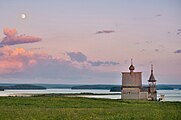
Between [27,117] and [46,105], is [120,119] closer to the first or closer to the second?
[27,117]

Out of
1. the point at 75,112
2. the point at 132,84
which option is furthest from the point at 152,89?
the point at 75,112

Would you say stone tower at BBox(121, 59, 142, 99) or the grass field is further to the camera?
stone tower at BBox(121, 59, 142, 99)

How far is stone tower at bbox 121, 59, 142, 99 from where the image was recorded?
102062mm

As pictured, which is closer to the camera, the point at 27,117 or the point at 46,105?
the point at 27,117

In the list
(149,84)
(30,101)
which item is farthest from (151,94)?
(30,101)

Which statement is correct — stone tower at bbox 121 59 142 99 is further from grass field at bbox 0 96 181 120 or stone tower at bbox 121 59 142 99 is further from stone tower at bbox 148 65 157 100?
grass field at bbox 0 96 181 120

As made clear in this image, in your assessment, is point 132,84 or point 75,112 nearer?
point 75,112

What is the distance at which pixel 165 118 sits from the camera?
117ft

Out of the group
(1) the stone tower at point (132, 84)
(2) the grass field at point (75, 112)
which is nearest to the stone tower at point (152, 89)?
(1) the stone tower at point (132, 84)

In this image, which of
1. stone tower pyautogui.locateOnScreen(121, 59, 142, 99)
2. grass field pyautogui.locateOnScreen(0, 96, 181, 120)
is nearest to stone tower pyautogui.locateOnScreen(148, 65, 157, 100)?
stone tower pyautogui.locateOnScreen(121, 59, 142, 99)

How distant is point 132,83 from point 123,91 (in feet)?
9.86

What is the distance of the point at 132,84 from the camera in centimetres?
10206

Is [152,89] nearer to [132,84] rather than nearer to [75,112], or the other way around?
[132,84]

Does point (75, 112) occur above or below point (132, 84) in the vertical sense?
below
